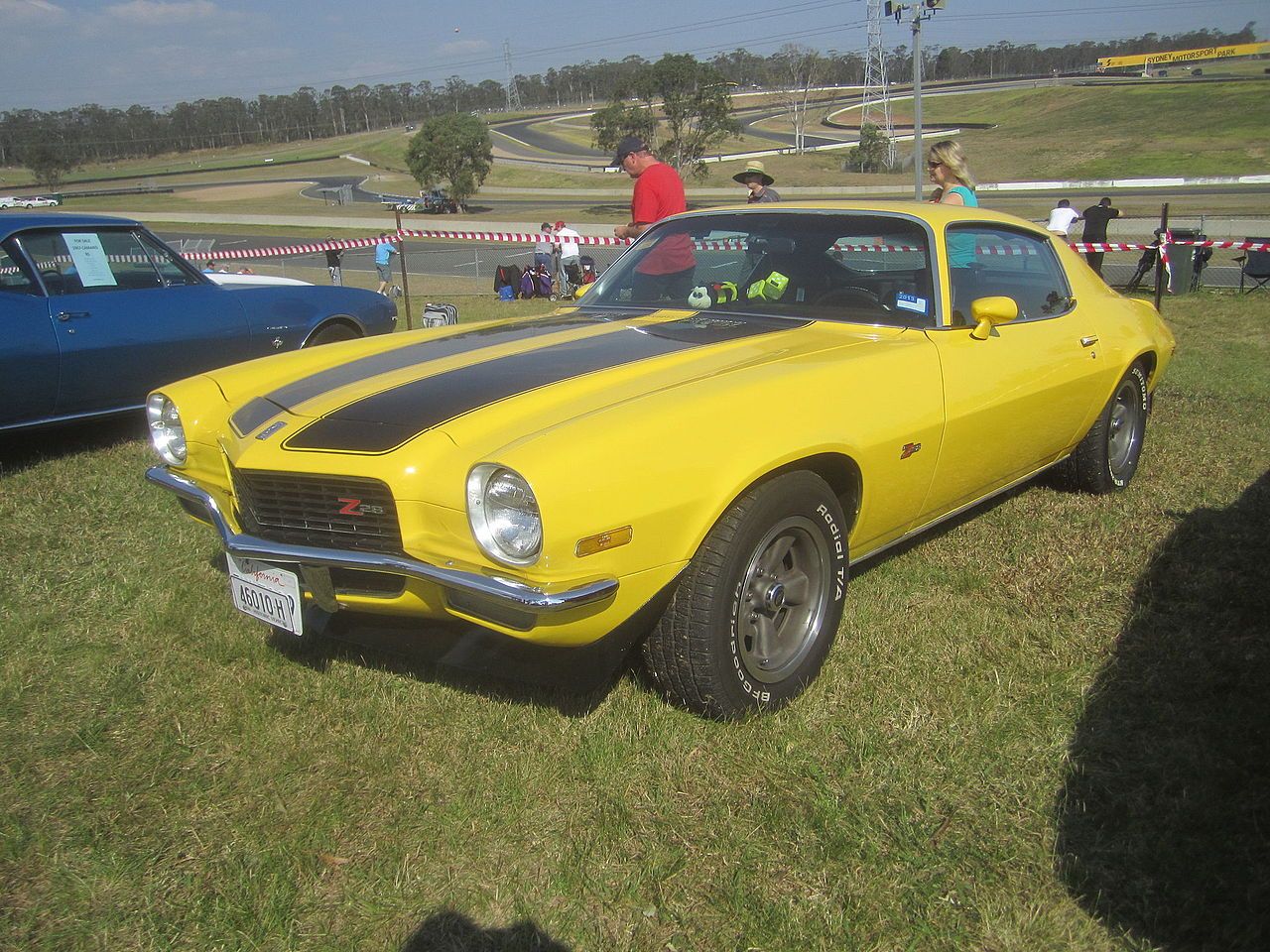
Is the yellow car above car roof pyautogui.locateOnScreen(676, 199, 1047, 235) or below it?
below

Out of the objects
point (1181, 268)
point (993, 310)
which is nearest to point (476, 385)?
point (993, 310)

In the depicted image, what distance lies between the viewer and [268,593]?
115 inches

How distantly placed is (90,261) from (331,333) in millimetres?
1561

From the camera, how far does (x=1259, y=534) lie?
435 centimetres

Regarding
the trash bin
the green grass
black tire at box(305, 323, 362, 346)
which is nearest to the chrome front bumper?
black tire at box(305, 323, 362, 346)

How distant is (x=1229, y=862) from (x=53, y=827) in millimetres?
2823

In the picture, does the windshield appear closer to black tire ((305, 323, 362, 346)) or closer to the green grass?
black tire ((305, 323, 362, 346))

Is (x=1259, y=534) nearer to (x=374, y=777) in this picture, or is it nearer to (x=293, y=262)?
(x=374, y=777)

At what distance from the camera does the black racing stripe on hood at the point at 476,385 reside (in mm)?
2797

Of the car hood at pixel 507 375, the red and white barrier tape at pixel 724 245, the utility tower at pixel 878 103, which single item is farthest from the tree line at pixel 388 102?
the car hood at pixel 507 375

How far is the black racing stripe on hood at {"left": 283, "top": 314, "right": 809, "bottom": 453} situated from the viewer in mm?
2797

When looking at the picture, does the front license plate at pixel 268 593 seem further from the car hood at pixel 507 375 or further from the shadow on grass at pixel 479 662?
the car hood at pixel 507 375

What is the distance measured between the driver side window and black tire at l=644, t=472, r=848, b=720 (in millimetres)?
1204

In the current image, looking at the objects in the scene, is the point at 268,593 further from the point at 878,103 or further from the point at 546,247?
the point at 878,103
